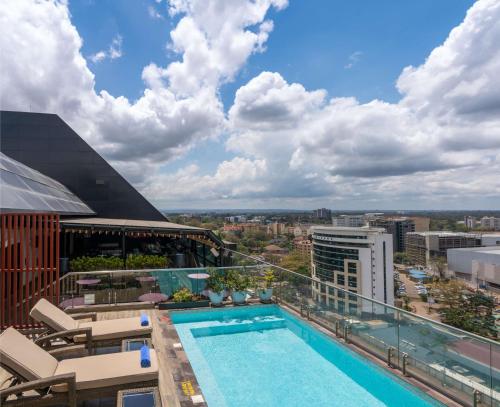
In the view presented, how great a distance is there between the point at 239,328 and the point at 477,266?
4191 inches

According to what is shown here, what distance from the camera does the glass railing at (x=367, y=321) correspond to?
459 cm

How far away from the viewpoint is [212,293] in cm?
1012

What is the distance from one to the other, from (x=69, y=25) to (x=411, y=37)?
14105 mm

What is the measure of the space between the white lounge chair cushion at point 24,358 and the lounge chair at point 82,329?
951 millimetres

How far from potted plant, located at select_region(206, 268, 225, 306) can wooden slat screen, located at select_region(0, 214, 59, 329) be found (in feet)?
13.1

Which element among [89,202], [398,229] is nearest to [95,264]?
[89,202]

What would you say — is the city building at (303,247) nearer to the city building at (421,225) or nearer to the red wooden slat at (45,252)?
the city building at (421,225)

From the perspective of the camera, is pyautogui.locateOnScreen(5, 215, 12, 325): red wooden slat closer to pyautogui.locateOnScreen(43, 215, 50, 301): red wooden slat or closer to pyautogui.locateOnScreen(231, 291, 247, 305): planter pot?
pyautogui.locateOnScreen(43, 215, 50, 301): red wooden slat

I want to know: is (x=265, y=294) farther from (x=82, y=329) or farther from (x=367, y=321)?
(x=82, y=329)

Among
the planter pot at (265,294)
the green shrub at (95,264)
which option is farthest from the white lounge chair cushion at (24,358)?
the green shrub at (95,264)

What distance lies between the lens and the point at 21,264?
25.4 ft

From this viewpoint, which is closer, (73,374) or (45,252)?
(73,374)

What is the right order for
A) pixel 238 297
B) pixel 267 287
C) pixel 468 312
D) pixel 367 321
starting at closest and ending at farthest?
pixel 367 321 → pixel 238 297 → pixel 267 287 → pixel 468 312

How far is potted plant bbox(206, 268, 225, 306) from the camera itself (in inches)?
397
